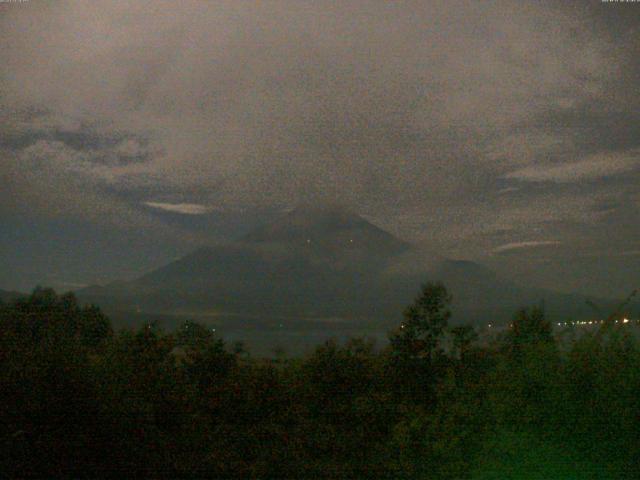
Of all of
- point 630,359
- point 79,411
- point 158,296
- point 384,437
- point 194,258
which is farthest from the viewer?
point 194,258

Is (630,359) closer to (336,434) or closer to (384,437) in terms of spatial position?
(384,437)

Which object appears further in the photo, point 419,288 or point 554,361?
point 419,288

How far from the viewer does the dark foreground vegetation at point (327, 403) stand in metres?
5.14

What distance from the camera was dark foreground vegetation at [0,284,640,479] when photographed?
5141mm

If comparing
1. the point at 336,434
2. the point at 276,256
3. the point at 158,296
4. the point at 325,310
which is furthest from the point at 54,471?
the point at 276,256

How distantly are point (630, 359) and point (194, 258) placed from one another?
159 ft

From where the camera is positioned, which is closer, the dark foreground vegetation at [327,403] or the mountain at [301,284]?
the dark foreground vegetation at [327,403]

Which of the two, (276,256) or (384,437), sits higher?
(276,256)

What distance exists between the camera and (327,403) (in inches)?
325

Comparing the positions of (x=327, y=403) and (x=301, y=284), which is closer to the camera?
(x=327, y=403)

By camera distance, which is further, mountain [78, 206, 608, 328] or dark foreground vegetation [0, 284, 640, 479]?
mountain [78, 206, 608, 328]

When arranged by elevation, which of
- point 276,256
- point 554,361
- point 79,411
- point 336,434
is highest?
point 276,256

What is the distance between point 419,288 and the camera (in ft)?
30.2

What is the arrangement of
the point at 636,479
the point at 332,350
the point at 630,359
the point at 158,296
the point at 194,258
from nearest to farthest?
the point at 636,479 < the point at 630,359 < the point at 332,350 < the point at 158,296 < the point at 194,258
